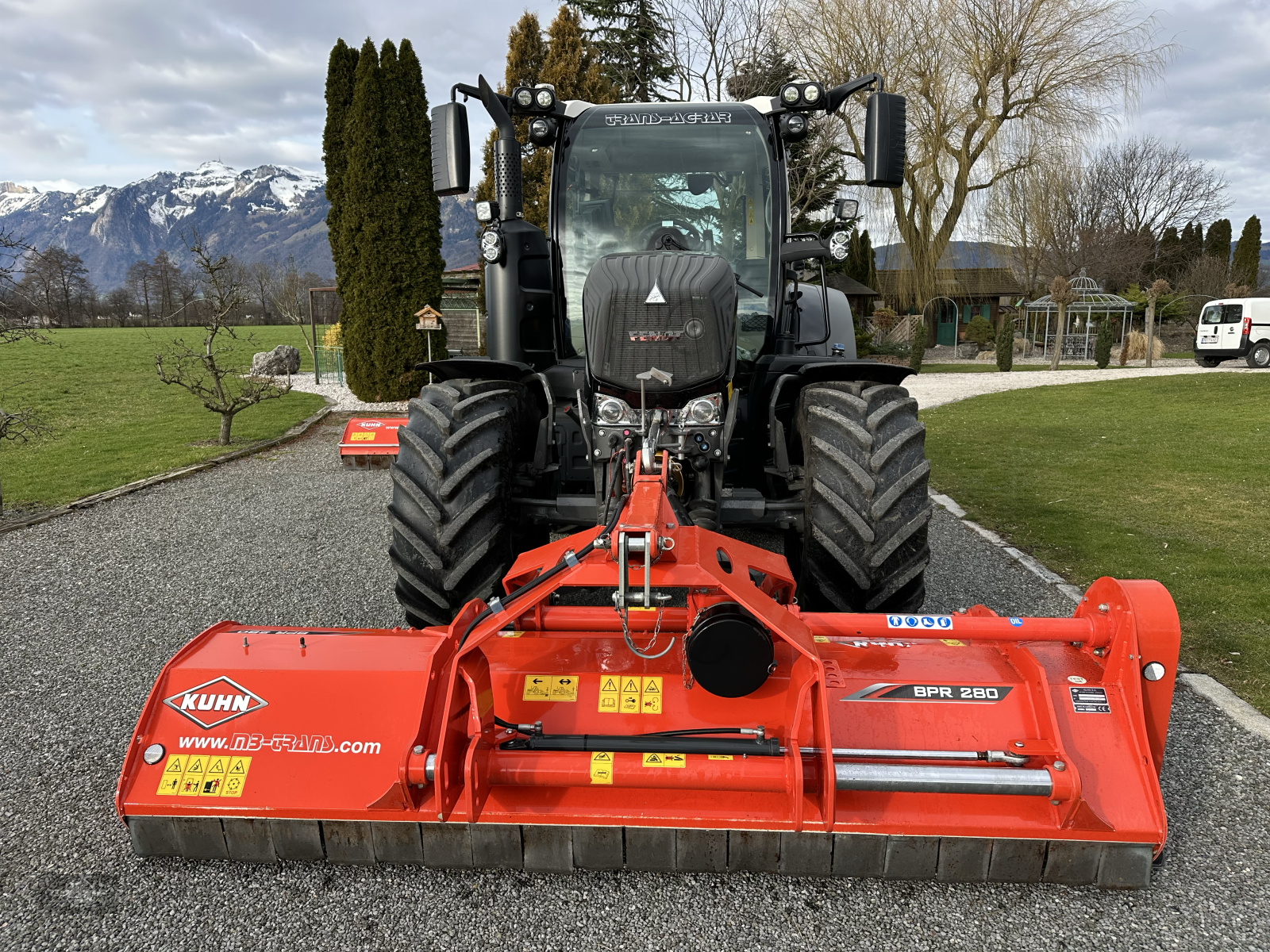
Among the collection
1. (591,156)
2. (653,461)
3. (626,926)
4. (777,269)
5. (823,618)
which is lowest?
(626,926)

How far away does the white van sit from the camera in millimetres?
22641

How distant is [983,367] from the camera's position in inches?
1055

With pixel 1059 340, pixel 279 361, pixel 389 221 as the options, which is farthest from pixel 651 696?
pixel 1059 340

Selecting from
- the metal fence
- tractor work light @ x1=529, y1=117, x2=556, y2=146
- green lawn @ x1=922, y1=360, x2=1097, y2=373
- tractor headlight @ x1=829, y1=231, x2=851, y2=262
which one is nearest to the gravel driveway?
tractor headlight @ x1=829, y1=231, x2=851, y2=262

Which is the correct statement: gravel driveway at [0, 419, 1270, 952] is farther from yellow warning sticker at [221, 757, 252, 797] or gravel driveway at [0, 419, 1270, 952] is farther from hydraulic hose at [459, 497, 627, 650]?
hydraulic hose at [459, 497, 627, 650]

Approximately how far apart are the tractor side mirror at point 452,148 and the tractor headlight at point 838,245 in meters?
1.80

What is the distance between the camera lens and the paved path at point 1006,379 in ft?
61.6

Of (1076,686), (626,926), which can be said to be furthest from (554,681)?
(1076,686)

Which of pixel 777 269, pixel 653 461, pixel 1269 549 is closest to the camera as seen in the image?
pixel 653 461

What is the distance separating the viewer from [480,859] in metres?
2.39

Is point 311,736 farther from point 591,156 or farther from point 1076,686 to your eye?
point 591,156

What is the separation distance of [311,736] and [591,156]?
3.10m

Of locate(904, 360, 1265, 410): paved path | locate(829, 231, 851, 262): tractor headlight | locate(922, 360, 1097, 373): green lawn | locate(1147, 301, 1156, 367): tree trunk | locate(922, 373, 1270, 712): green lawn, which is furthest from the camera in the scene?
locate(922, 360, 1097, 373): green lawn

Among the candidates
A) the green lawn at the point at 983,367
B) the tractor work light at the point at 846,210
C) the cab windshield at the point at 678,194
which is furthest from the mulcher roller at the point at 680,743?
the green lawn at the point at 983,367
